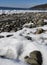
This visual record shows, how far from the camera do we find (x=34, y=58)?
233 cm

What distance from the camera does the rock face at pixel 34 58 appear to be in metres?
2.30

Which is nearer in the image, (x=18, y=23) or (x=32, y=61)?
(x=32, y=61)

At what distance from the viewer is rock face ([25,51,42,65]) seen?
2.30 metres

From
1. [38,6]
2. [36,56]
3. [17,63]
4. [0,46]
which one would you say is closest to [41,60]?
[36,56]

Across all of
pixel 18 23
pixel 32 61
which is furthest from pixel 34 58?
pixel 18 23

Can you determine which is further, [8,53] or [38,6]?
[38,6]

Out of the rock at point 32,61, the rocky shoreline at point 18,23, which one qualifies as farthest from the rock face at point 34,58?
the rocky shoreline at point 18,23

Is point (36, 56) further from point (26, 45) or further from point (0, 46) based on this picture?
point (0, 46)

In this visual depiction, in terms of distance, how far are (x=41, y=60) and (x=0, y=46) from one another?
0.67 m

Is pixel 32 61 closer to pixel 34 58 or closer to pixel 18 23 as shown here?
pixel 34 58

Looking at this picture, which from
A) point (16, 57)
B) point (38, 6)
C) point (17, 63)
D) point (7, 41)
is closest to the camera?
point (17, 63)

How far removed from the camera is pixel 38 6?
82.4 ft

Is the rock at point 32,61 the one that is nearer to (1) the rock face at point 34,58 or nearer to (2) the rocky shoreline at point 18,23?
(1) the rock face at point 34,58

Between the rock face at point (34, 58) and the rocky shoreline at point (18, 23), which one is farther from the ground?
the rock face at point (34, 58)
